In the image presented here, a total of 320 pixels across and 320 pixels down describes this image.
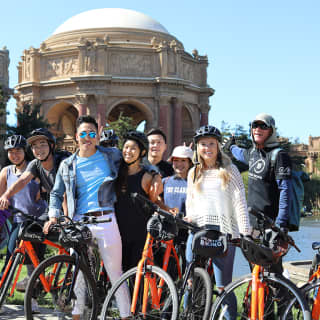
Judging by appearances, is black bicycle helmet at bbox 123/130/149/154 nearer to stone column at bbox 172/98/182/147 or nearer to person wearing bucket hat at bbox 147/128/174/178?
person wearing bucket hat at bbox 147/128/174/178

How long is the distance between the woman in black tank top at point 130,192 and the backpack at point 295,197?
122 centimetres

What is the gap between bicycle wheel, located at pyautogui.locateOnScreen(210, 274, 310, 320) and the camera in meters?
4.43

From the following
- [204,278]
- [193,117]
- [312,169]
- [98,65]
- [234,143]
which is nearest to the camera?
[204,278]

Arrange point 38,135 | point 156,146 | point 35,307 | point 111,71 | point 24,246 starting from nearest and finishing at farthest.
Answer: point 24,246 → point 35,307 → point 38,135 → point 156,146 → point 111,71

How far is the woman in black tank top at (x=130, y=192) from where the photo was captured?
5926 millimetres

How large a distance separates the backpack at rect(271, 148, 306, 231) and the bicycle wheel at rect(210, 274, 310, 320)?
750 mm

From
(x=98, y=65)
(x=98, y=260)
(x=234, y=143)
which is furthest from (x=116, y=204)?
(x=98, y=65)

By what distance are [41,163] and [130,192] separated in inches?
57.9

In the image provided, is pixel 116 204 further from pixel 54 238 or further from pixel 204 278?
pixel 204 278

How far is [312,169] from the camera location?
8238cm

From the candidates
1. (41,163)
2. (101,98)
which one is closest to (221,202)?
(41,163)

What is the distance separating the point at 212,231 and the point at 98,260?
2030 millimetres

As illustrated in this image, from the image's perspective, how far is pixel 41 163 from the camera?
6.86 metres

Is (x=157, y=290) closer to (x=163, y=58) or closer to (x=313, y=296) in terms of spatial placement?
(x=313, y=296)
